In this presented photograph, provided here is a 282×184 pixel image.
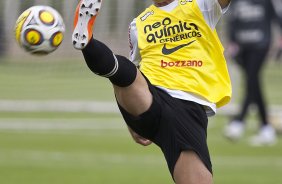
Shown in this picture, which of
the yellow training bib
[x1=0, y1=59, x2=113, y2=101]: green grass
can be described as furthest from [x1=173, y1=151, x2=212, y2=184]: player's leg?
[x1=0, y1=59, x2=113, y2=101]: green grass

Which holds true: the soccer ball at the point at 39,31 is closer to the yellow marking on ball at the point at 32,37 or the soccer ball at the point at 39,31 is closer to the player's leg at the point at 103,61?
the yellow marking on ball at the point at 32,37

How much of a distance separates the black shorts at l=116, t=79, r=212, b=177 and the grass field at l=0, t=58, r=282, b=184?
415cm

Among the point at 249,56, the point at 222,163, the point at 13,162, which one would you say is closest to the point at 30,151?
the point at 13,162

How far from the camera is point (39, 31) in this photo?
6.73 meters

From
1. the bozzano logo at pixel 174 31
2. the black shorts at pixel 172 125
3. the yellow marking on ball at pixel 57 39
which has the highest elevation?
the yellow marking on ball at pixel 57 39

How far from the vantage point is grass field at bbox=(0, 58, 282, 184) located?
38.0 feet

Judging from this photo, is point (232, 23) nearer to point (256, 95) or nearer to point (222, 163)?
point (256, 95)

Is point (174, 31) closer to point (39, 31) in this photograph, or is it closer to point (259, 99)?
point (39, 31)

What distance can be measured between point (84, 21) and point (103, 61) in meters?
0.30

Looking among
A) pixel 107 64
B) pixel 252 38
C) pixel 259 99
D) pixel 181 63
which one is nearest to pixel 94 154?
pixel 259 99

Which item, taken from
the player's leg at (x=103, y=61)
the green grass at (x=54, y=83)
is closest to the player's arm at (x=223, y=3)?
the player's leg at (x=103, y=61)

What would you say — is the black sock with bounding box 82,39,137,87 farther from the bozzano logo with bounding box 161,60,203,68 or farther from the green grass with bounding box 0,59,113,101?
the green grass with bounding box 0,59,113,101

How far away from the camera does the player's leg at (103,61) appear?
21.6 feet

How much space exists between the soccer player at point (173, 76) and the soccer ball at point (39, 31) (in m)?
0.22
